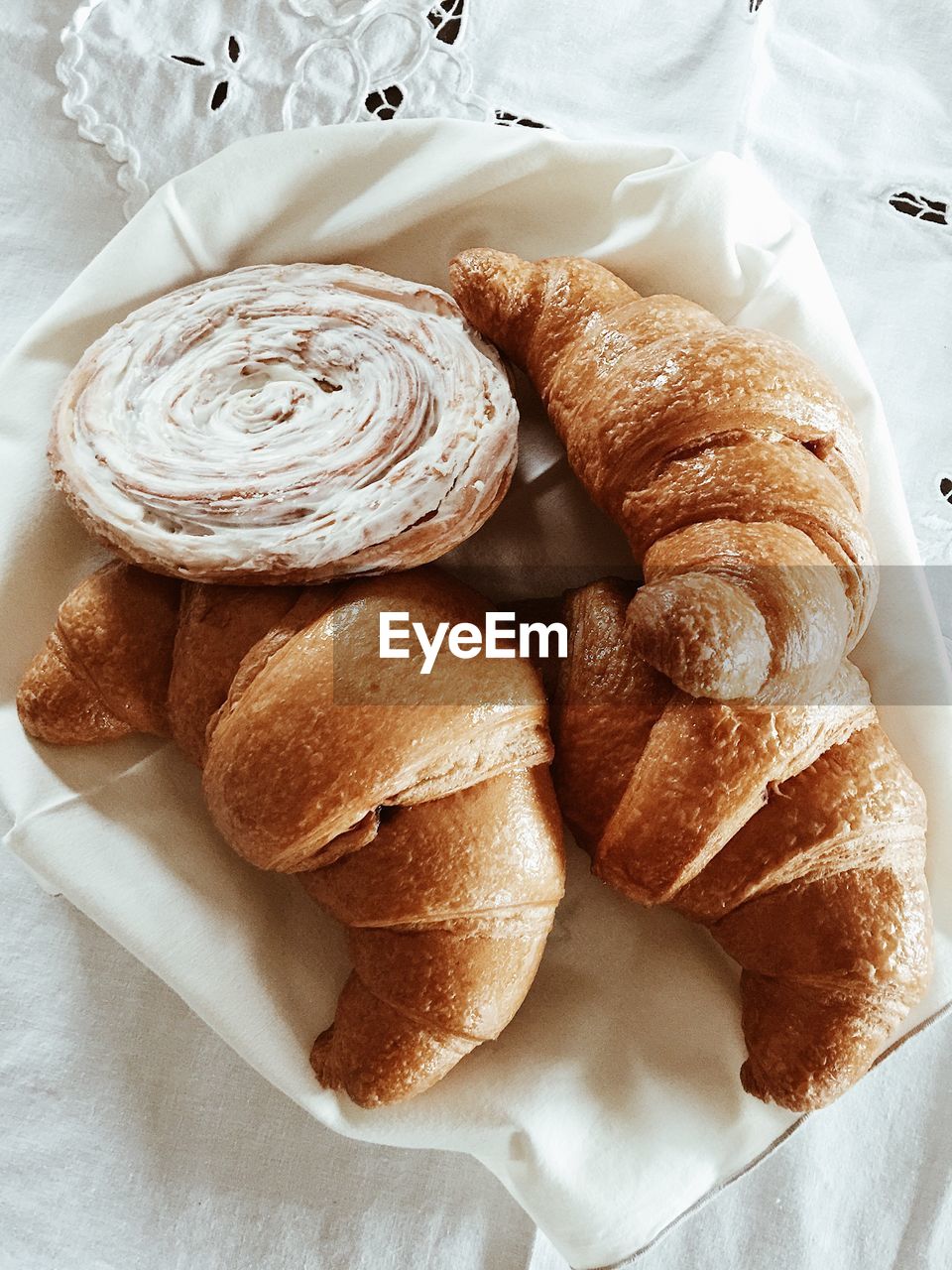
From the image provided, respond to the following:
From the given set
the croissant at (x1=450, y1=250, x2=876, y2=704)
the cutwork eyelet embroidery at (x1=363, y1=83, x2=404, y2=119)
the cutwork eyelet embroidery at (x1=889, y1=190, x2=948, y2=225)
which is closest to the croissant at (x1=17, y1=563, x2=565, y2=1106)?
the croissant at (x1=450, y1=250, x2=876, y2=704)

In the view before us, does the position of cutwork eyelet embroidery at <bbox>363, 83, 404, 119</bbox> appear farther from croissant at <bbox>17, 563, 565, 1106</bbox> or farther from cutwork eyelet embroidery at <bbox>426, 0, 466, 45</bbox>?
croissant at <bbox>17, 563, 565, 1106</bbox>

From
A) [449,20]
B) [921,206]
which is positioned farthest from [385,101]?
[921,206]

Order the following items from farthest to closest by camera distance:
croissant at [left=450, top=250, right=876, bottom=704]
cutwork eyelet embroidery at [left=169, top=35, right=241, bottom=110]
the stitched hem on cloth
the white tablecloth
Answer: cutwork eyelet embroidery at [left=169, top=35, right=241, bottom=110] → the white tablecloth → the stitched hem on cloth → croissant at [left=450, top=250, right=876, bottom=704]

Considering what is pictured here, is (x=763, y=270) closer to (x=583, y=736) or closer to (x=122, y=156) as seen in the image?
(x=583, y=736)

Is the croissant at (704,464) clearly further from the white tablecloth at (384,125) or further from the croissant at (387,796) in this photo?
the white tablecloth at (384,125)

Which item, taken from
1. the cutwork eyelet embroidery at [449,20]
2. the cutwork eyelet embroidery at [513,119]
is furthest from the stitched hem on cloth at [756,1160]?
the cutwork eyelet embroidery at [449,20]

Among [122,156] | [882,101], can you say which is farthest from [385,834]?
[882,101]
